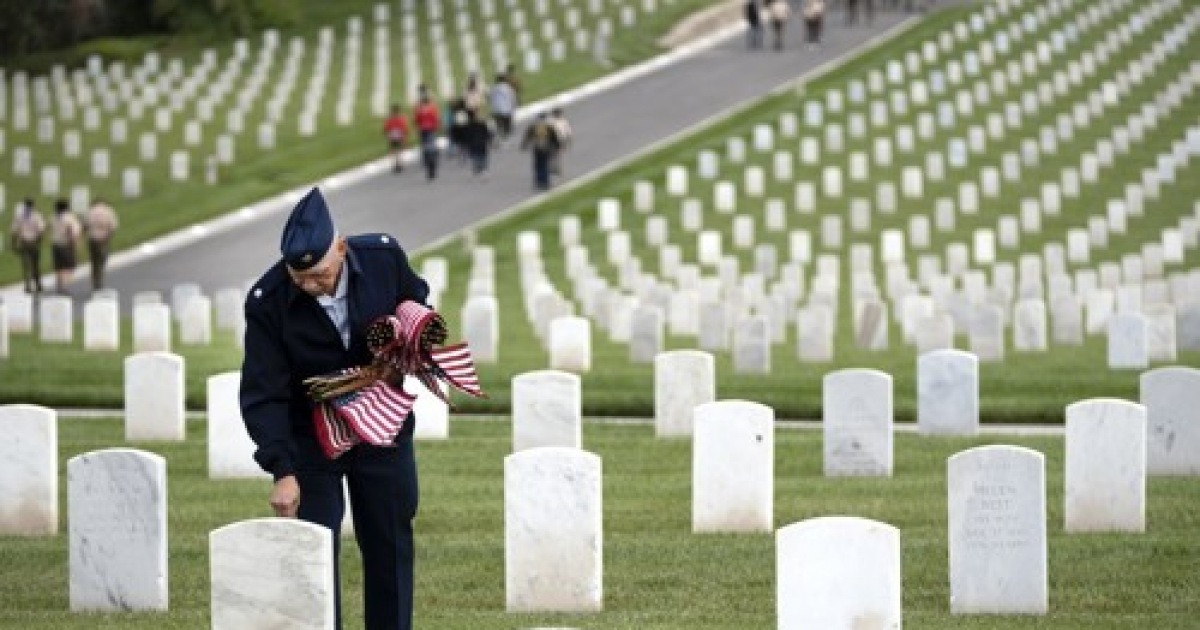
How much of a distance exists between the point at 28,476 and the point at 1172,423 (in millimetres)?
7099

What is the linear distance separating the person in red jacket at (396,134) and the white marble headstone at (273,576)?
125 feet

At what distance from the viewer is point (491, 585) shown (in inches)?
648

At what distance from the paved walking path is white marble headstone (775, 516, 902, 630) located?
27.7 m

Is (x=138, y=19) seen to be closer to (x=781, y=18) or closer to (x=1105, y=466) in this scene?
(x=781, y=18)

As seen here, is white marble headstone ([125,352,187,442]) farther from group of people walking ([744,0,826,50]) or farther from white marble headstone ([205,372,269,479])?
group of people walking ([744,0,826,50])

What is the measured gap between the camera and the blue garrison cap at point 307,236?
12.6 m

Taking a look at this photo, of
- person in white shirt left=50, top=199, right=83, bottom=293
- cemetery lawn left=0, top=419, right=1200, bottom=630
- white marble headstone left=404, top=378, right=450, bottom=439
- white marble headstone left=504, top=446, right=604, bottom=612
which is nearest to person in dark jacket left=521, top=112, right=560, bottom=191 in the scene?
person in white shirt left=50, top=199, right=83, bottom=293

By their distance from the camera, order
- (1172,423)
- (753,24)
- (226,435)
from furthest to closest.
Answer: (753,24) < (226,435) < (1172,423)

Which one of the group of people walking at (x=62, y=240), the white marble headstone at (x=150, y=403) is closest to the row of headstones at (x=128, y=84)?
the group of people walking at (x=62, y=240)

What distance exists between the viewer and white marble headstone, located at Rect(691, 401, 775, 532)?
18203 millimetres

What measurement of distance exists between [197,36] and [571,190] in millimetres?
19921

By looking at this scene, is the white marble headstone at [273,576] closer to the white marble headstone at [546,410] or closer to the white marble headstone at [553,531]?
the white marble headstone at [553,531]

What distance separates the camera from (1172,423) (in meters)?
20.5

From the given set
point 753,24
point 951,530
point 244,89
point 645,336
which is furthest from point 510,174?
point 951,530
